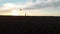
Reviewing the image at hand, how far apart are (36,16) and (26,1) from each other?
0.18m

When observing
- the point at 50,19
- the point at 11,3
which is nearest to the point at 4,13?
the point at 11,3

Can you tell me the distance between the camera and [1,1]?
5145 mm

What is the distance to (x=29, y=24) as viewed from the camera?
511 centimetres

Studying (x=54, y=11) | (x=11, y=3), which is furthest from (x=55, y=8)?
(x=11, y=3)

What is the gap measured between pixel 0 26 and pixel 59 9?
2.02 feet

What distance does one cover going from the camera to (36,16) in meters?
5.11

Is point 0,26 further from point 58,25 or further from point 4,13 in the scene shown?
point 58,25

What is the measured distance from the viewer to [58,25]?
5105 mm

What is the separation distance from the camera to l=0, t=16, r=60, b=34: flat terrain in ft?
16.8

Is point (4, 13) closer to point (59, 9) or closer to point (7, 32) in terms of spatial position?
point (7, 32)

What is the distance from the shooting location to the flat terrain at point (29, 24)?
5.11 meters

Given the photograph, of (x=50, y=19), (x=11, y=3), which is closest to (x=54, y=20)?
(x=50, y=19)

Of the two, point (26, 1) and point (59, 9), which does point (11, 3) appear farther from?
point (59, 9)

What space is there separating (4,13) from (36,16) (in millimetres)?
322
